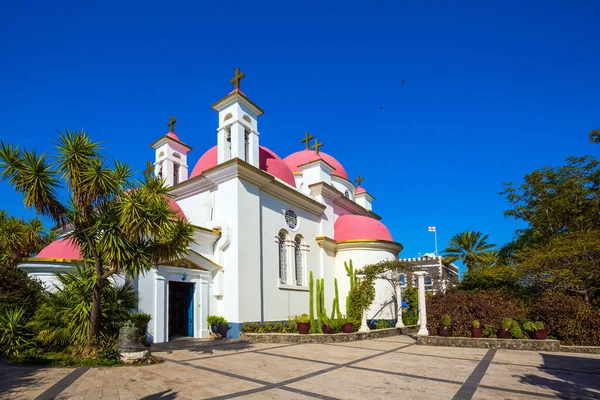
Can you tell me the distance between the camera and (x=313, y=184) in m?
22.0

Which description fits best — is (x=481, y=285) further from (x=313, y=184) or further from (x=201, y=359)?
(x=201, y=359)

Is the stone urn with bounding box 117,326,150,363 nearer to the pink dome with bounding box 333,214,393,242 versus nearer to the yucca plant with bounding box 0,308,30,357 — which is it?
the yucca plant with bounding box 0,308,30,357

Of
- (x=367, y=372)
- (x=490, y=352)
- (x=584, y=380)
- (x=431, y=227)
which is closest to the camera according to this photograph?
(x=584, y=380)

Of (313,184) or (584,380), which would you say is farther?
(313,184)

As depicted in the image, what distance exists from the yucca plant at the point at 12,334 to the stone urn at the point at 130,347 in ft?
8.88

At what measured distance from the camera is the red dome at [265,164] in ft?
62.5

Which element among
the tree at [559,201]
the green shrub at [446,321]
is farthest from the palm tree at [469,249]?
the green shrub at [446,321]

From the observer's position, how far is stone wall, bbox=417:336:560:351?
11766 mm

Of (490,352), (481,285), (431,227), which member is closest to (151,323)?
(490,352)

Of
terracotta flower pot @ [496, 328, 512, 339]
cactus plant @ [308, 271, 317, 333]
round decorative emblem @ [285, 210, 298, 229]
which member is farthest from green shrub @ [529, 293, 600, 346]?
round decorative emblem @ [285, 210, 298, 229]

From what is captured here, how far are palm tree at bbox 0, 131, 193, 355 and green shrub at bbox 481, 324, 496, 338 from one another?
10.4m

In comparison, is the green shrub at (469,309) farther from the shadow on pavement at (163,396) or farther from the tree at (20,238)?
the tree at (20,238)

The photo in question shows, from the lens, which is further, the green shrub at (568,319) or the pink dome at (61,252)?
the pink dome at (61,252)

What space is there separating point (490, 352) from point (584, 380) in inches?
166
